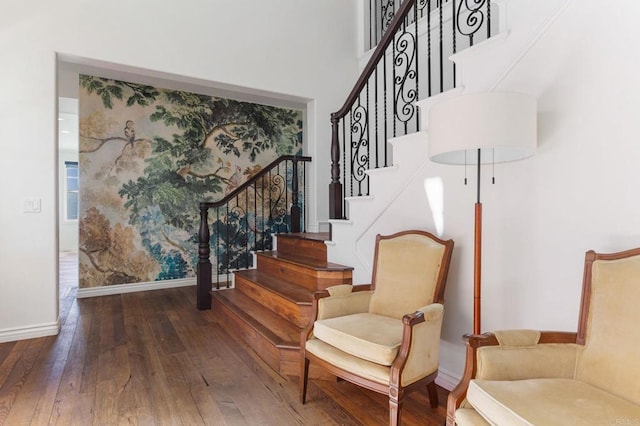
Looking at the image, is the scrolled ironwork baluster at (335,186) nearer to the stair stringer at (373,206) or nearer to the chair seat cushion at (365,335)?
the stair stringer at (373,206)

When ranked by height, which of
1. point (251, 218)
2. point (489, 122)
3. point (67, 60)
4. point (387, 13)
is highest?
point (387, 13)

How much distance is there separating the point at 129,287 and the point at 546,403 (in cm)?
490

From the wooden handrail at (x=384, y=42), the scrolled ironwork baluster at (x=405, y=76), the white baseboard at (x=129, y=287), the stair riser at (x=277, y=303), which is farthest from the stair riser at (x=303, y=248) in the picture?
the white baseboard at (x=129, y=287)

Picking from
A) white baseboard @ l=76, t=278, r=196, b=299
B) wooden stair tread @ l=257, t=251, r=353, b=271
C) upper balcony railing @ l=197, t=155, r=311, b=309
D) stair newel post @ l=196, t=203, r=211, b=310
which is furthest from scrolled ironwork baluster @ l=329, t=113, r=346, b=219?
white baseboard @ l=76, t=278, r=196, b=299

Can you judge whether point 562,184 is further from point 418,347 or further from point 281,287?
point 281,287

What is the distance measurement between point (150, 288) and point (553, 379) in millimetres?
4792

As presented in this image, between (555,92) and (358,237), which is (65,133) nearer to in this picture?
(358,237)

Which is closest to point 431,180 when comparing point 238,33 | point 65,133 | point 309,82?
point 309,82

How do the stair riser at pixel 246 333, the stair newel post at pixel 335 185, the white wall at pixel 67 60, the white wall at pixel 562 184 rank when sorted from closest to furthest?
the white wall at pixel 562 184 → the stair riser at pixel 246 333 → the white wall at pixel 67 60 → the stair newel post at pixel 335 185

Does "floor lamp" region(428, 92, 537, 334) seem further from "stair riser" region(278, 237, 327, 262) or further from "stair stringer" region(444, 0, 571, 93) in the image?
"stair riser" region(278, 237, 327, 262)

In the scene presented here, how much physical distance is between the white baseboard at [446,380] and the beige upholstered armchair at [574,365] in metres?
0.91

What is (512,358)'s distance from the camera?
1.36 m

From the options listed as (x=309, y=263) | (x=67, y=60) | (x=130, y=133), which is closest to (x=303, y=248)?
(x=309, y=263)

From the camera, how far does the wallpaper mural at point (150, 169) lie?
15.0ft
